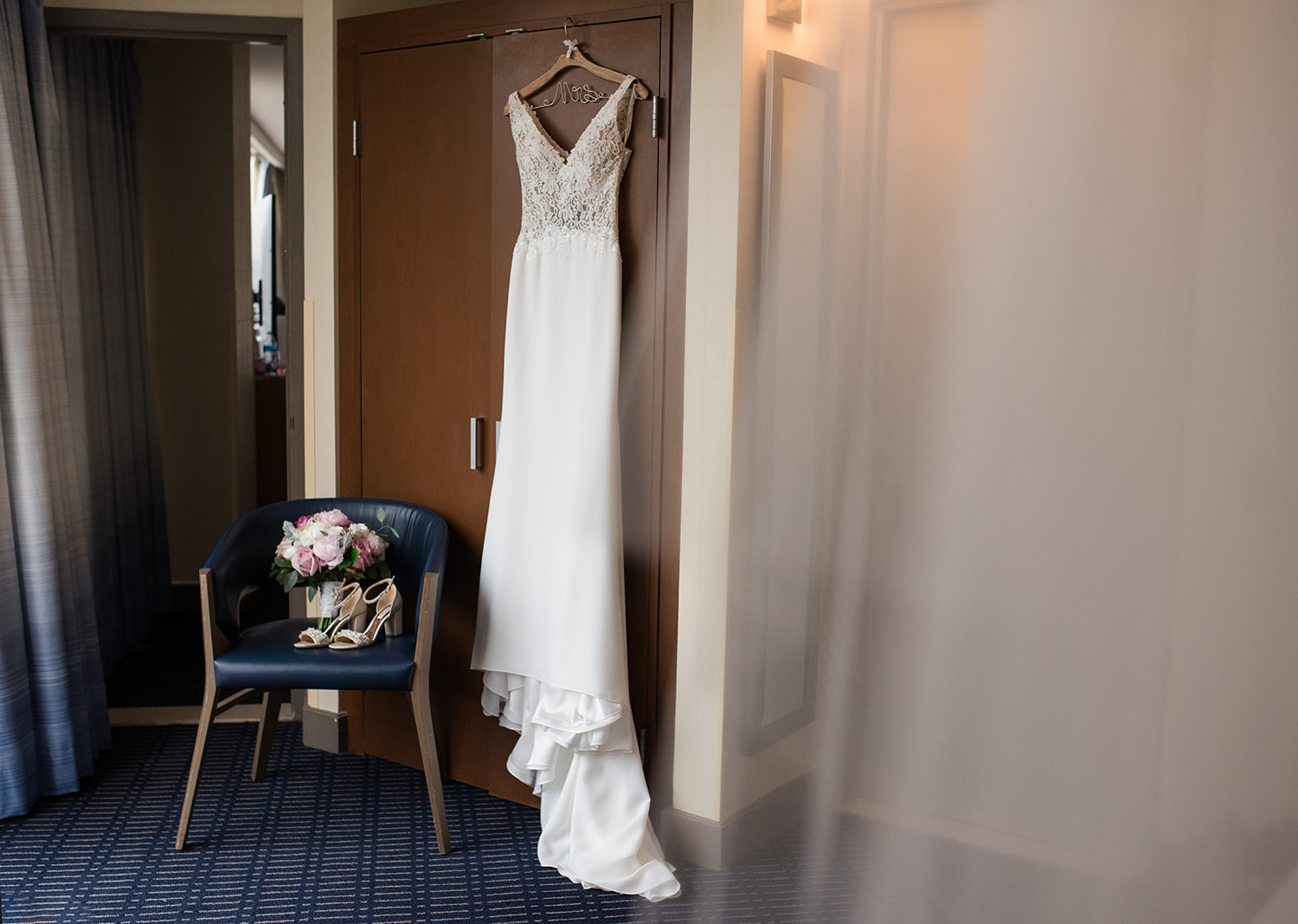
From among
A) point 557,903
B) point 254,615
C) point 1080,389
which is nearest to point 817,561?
point 1080,389

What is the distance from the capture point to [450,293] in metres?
2.31

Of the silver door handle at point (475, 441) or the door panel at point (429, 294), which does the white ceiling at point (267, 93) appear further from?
the silver door handle at point (475, 441)

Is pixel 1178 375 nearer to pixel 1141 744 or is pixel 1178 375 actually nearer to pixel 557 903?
pixel 1141 744

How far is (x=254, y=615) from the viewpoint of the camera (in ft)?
12.8

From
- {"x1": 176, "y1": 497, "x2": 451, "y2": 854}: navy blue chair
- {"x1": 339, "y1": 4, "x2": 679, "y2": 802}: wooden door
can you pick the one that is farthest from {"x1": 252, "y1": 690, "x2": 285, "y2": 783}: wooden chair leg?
{"x1": 339, "y1": 4, "x2": 679, "y2": 802}: wooden door

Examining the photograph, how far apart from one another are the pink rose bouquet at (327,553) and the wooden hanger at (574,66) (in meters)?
1.03

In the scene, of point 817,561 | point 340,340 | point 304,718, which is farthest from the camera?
point 304,718

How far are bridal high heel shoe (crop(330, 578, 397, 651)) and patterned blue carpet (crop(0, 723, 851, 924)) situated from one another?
0.42m

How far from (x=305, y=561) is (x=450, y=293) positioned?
2.26 ft

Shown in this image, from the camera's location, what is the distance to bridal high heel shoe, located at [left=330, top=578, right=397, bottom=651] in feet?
7.24

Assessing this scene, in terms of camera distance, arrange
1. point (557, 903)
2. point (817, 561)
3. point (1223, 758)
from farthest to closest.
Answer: point (557, 903), point (817, 561), point (1223, 758)

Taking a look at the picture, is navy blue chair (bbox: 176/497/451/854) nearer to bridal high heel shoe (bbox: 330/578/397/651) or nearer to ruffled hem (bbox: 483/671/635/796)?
bridal high heel shoe (bbox: 330/578/397/651)

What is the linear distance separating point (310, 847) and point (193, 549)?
213cm

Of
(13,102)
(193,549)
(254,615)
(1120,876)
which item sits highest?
(13,102)
